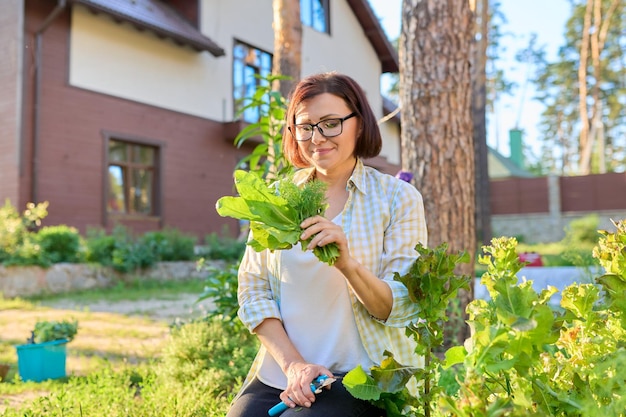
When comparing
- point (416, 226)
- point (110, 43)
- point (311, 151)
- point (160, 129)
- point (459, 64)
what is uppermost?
point (110, 43)

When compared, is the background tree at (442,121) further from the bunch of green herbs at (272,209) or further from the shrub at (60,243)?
the shrub at (60,243)

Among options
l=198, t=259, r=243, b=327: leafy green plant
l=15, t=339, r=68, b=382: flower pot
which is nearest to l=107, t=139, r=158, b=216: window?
l=15, t=339, r=68, b=382: flower pot

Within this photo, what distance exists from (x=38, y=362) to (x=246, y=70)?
11447 millimetres

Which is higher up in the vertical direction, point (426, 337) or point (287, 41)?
point (287, 41)

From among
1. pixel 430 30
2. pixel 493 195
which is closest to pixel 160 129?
pixel 430 30

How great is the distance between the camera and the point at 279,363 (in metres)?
1.83

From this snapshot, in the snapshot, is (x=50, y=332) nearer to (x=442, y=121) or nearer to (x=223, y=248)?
(x=442, y=121)

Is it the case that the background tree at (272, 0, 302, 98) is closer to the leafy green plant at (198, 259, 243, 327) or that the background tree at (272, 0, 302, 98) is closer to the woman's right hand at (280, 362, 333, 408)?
the leafy green plant at (198, 259, 243, 327)

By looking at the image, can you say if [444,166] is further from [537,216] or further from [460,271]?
[537,216]

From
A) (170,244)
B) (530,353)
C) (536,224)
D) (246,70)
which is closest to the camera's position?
(530,353)

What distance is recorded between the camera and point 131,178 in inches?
476

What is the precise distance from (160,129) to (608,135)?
1503 inches

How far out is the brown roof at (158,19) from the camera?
34.6 feet

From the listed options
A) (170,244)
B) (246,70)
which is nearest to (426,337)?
(170,244)
